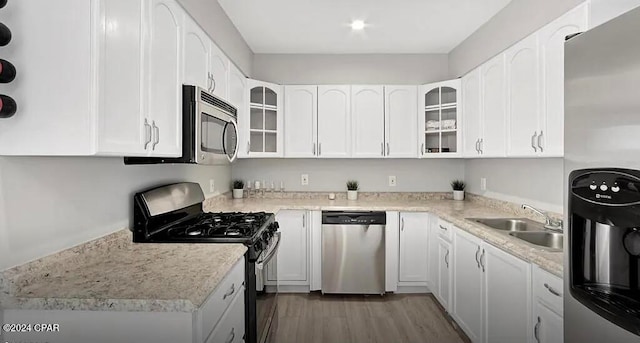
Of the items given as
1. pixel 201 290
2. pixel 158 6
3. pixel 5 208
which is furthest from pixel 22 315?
pixel 158 6

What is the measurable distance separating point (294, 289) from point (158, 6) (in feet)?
8.99

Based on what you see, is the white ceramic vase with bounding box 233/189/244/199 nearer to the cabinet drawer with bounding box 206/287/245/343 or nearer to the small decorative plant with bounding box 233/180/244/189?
the small decorative plant with bounding box 233/180/244/189

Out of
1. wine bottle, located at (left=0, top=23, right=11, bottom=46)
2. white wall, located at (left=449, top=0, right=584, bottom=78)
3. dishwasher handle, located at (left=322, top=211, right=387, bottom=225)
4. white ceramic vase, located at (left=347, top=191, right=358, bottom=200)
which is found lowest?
dishwasher handle, located at (left=322, top=211, right=387, bottom=225)

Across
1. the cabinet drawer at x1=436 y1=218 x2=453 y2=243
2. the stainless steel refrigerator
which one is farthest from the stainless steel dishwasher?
the stainless steel refrigerator

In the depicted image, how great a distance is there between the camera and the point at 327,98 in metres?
3.67

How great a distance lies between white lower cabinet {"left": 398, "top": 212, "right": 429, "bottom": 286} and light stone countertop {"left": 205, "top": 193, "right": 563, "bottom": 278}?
11 cm

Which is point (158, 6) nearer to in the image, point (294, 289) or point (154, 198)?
point (154, 198)

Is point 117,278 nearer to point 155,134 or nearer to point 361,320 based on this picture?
point 155,134

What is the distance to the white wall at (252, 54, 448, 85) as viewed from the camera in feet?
13.0

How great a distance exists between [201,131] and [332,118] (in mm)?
1996

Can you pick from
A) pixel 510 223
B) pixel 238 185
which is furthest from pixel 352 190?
pixel 510 223

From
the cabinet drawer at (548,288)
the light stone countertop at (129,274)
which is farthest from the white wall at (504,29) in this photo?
the cabinet drawer at (548,288)

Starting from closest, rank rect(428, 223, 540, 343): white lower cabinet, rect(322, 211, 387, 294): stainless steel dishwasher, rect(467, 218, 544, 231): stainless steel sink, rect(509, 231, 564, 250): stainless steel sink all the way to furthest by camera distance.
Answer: rect(428, 223, 540, 343): white lower cabinet
rect(509, 231, 564, 250): stainless steel sink
rect(467, 218, 544, 231): stainless steel sink
rect(322, 211, 387, 294): stainless steel dishwasher

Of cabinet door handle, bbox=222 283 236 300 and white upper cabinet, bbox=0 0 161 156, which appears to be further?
cabinet door handle, bbox=222 283 236 300
